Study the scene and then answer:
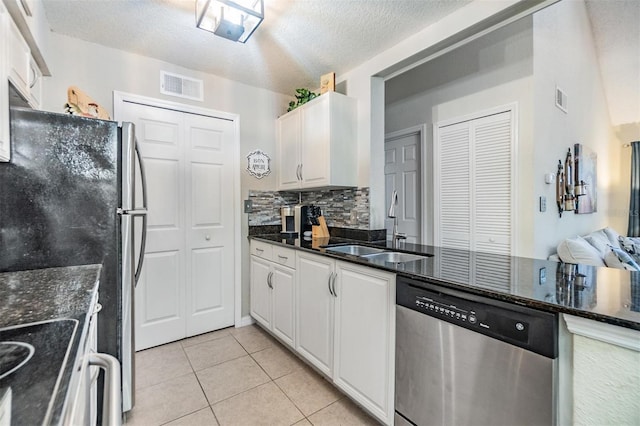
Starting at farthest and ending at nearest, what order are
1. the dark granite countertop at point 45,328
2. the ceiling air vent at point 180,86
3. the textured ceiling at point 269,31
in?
the ceiling air vent at point 180,86 → the textured ceiling at point 269,31 → the dark granite countertop at point 45,328

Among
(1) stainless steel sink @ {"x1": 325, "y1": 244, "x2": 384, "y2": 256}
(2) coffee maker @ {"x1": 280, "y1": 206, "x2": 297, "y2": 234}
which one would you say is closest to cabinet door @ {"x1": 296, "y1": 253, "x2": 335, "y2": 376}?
(1) stainless steel sink @ {"x1": 325, "y1": 244, "x2": 384, "y2": 256}

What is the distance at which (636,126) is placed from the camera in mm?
5266

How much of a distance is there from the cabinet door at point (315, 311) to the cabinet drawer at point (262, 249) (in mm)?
494

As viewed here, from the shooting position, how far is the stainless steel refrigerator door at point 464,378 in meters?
0.95

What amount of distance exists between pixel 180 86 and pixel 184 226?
129cm

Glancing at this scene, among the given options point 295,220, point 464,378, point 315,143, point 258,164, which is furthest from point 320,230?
point 464,378

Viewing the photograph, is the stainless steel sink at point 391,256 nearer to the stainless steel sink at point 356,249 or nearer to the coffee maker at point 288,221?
the stainless steel sink at point 356,249

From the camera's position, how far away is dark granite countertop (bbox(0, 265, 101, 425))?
417 millimetres

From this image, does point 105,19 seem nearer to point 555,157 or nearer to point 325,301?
point 325,301

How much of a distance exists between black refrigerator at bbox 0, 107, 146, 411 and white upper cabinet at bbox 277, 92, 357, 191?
4.64ft

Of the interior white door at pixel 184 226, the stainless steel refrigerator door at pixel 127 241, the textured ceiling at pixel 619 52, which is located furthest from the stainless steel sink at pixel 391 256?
the textured ceiling at pixel 619 52

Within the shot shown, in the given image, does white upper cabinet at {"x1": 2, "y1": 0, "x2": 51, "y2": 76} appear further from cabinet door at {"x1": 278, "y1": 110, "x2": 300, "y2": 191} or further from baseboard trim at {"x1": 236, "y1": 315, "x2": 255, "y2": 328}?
baseboard trim at {"x1": 236, "y1": 315, "x2": 255, "y2": 328}

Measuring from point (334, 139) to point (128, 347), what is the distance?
2.00 metres

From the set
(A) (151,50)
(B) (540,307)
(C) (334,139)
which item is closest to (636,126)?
(C) (334,139)
